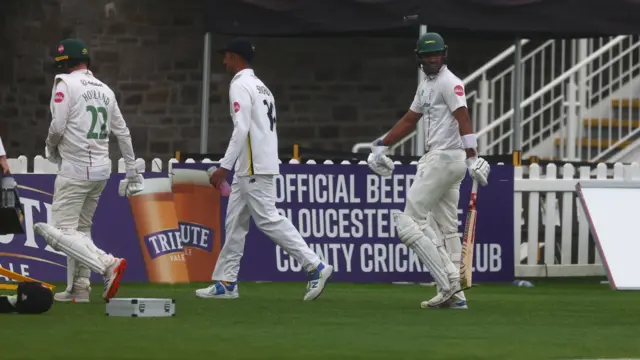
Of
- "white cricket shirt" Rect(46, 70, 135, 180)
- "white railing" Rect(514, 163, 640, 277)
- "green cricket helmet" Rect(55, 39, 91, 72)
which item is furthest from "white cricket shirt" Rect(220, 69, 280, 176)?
"white railing" Rect(514, 163, 640, 277)

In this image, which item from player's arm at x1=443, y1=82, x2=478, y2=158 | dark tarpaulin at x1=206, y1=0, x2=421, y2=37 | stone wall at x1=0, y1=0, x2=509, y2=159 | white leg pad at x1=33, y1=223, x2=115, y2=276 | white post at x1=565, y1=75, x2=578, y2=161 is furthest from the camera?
stone wall at x1=0, y1=0, x2=509, y2=159

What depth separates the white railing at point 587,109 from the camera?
62.5ft

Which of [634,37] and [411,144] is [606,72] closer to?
[634,37]

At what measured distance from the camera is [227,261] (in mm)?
12539

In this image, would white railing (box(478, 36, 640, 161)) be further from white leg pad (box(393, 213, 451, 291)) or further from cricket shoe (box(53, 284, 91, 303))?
cricket shoe (box(53, 284, 91, 303))

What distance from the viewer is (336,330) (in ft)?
31.8

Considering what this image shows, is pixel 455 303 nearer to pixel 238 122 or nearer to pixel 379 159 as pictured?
pixel 379 159

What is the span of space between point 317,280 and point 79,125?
217 centimetres

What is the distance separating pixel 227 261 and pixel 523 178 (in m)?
4.63

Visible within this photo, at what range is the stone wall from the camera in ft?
72.7

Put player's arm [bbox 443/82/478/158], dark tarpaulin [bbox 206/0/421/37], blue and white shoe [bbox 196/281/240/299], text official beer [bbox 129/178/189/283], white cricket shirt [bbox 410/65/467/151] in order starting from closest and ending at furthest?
player's arm [bbox 443/82/478/158] → white cricket shirt [bbox 410/65/467/151] → blue and white shoe [bbox 196/281/240/299] → text official beer [bbox 129/178/189/283] → dark tarpaulin [bbox 206/0/421/37]

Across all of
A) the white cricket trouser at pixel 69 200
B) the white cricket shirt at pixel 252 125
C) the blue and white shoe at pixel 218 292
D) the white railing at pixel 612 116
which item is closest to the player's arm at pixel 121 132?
the white cricket trouser at pixel 69 200

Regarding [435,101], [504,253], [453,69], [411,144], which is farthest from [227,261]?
[453,69]

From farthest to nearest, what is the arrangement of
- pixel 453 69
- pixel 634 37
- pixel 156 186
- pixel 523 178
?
pixel 453 69
pixel 634 37
pixel 523 178
pixel 156 186
